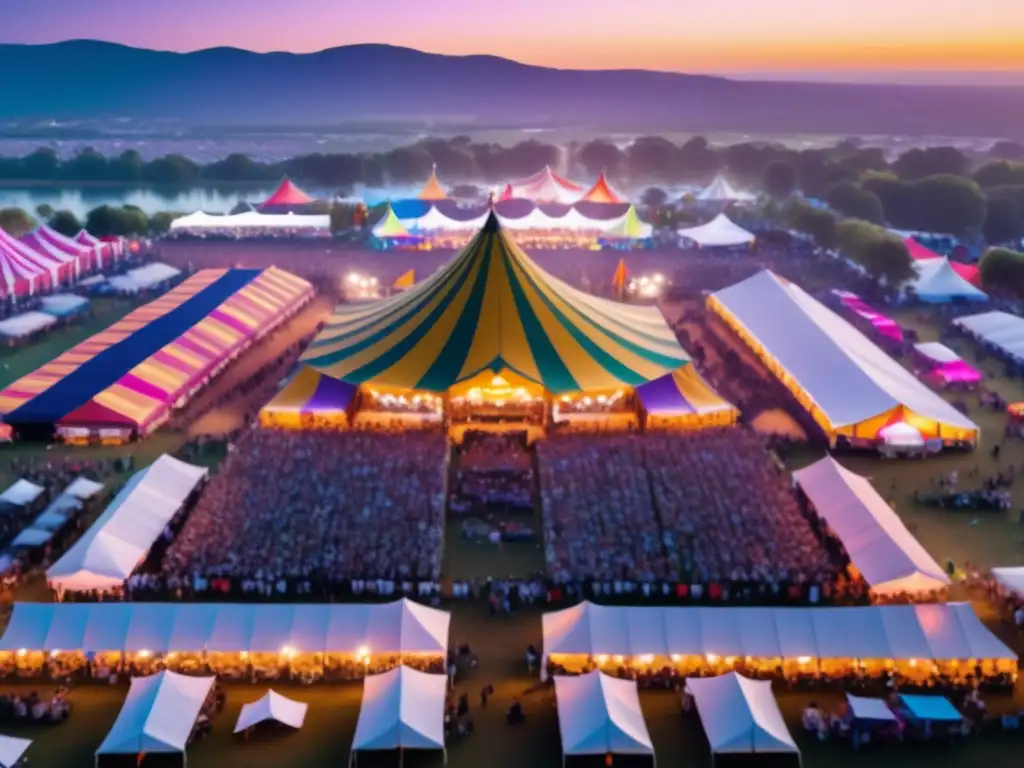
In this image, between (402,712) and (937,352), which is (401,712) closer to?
(402,712)

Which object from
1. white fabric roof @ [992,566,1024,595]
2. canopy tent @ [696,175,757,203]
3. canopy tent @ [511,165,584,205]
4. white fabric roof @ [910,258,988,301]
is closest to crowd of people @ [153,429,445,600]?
white fabric roof @ [992,566,1024,595]

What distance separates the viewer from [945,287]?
2769 cm

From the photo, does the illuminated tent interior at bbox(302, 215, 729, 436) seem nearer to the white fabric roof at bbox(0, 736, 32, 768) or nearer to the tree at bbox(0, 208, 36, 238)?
the white fabric roof at bbox(0, 736, 32, 768)

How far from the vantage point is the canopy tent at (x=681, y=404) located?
54.9ft

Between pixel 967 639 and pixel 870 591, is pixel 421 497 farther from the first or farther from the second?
pixel 967 639

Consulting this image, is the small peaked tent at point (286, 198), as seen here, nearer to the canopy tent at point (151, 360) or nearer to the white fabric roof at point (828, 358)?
the canopy tent at point (151, 360)

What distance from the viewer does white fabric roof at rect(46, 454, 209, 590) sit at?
11648 millimetres

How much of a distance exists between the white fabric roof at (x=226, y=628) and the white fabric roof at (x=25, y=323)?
47.6 ft

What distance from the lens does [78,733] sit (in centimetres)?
957

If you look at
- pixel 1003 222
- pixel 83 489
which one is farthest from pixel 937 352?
pixel 1003 222

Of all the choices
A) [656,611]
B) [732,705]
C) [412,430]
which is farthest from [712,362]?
[732,705]

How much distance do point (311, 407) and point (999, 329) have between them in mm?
18272

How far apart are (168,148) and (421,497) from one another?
133682mm

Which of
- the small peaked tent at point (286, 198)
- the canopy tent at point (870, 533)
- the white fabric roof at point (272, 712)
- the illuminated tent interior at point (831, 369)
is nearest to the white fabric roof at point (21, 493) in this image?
the white fabric roof at point (272, 712)
